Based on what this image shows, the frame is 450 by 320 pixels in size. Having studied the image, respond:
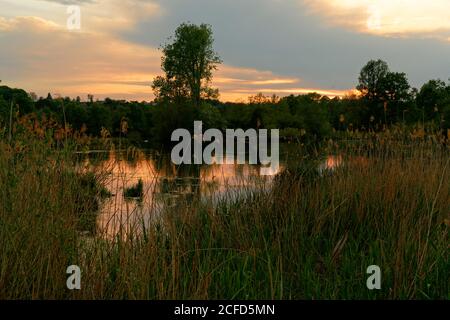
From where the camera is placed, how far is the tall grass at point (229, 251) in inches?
133

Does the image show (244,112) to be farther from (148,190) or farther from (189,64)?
(148,190)

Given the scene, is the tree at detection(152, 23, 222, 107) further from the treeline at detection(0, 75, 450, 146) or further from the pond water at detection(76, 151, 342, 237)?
the pond water at detection(76, 151, 342, 237)

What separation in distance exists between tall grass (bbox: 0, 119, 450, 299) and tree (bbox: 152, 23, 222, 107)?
41.0 meters

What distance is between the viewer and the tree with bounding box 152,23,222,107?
47.1m

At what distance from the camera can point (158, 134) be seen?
128 ft

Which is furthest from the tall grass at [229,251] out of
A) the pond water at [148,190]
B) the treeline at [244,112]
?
the treeline at [244,112]

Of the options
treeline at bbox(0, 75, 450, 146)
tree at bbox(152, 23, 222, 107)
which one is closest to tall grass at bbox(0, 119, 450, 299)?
treeline at bbox(0, 75, 450, 146)

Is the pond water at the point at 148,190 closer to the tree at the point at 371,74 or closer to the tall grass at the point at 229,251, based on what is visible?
the tall grass at the point at 229,251

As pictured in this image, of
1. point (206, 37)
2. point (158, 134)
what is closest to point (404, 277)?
point (158, 134)

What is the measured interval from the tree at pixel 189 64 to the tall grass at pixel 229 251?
134ft

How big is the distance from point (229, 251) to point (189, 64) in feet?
146
